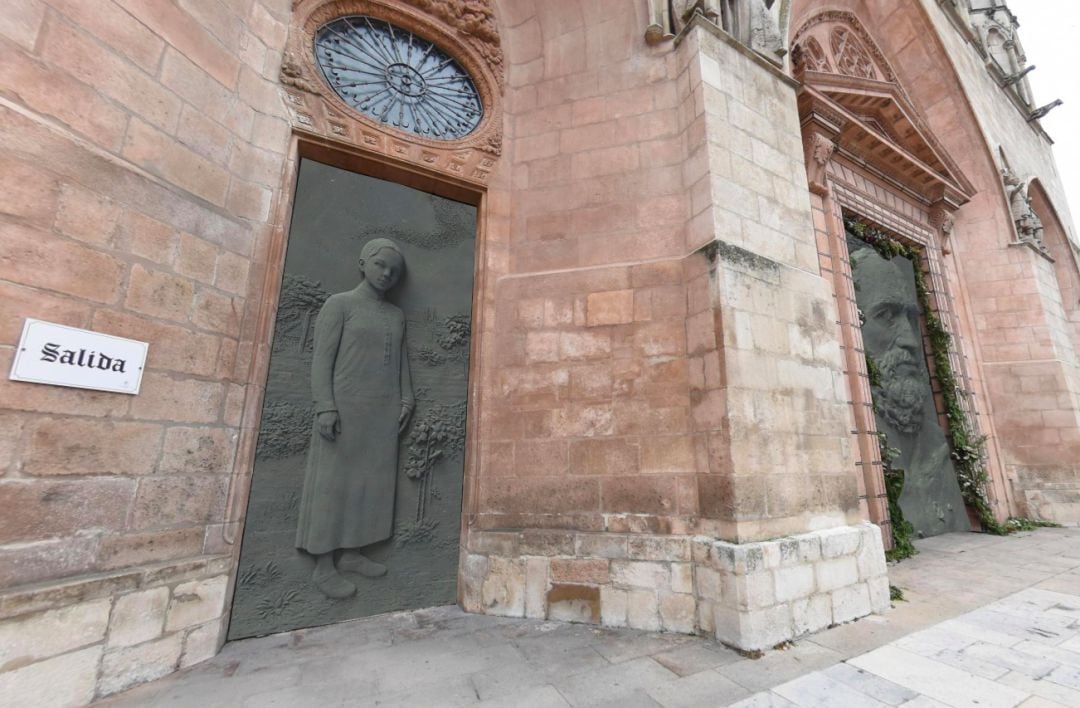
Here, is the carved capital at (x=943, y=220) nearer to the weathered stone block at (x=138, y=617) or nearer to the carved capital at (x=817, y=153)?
the carved capital at (x=817, y=153)

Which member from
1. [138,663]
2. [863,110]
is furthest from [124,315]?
[863,110]

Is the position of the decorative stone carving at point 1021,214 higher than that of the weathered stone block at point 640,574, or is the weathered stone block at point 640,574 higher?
the decorative stone carving at point 1021,214

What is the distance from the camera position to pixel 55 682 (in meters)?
2.09

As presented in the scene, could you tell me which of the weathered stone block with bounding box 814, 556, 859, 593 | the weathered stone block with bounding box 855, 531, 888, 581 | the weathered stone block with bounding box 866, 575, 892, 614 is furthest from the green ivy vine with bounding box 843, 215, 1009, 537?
the weathered stone block with bounding box 814, 556, 859, 593

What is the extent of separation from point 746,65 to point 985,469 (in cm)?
716

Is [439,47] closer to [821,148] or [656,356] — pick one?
[656,356]

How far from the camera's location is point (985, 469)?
6.78m

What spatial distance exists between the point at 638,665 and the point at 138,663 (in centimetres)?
275

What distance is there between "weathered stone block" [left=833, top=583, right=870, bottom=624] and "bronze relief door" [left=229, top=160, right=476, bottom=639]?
2873 mm

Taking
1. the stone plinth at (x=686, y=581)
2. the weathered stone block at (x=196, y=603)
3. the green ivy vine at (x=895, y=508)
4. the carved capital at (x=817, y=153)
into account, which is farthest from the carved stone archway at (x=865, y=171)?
the weathered stone block at (x=196, y=603)

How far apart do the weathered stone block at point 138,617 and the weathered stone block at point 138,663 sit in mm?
45

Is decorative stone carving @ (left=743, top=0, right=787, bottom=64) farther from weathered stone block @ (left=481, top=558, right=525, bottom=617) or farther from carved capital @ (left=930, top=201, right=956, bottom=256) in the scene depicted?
carved capital @ (left=930, top=201, right=956, bottom=256)

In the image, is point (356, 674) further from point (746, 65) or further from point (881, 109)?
point (881, 109)

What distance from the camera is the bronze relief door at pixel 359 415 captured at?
312 cm
